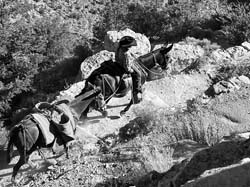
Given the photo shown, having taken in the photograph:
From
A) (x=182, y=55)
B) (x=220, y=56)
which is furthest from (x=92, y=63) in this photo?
(x=220, y=56)

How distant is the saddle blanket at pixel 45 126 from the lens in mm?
8027

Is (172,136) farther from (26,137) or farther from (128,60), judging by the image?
(26,137)

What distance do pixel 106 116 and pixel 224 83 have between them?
11.1 ft

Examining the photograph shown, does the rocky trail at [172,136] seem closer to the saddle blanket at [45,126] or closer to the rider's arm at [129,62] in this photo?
the saddle blanket at [45,126]

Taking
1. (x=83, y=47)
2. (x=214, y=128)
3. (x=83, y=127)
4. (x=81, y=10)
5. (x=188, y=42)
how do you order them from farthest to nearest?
(x=81, y=10), (x=83, y=47), (x=188, y=42), (x=83, y=127), (x=214, y=128)

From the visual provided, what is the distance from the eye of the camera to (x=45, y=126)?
8.10 metres

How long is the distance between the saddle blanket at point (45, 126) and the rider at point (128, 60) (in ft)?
8.63

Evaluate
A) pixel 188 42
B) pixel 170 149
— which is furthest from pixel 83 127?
pixel 188 42

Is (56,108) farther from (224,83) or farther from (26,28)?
(26,28)

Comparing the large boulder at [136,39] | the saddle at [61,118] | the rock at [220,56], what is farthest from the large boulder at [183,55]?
the saddle at [61,118]

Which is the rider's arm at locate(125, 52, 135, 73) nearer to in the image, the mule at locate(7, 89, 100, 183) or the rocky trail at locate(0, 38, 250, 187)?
the rocky trail at locate(0, 38, 250, 187)

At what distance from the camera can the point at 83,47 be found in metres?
16.1

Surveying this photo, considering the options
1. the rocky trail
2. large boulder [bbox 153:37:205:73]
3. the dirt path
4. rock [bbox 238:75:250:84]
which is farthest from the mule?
large boulder [bbox 153:37:205:73]

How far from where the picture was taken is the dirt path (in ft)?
31.8
